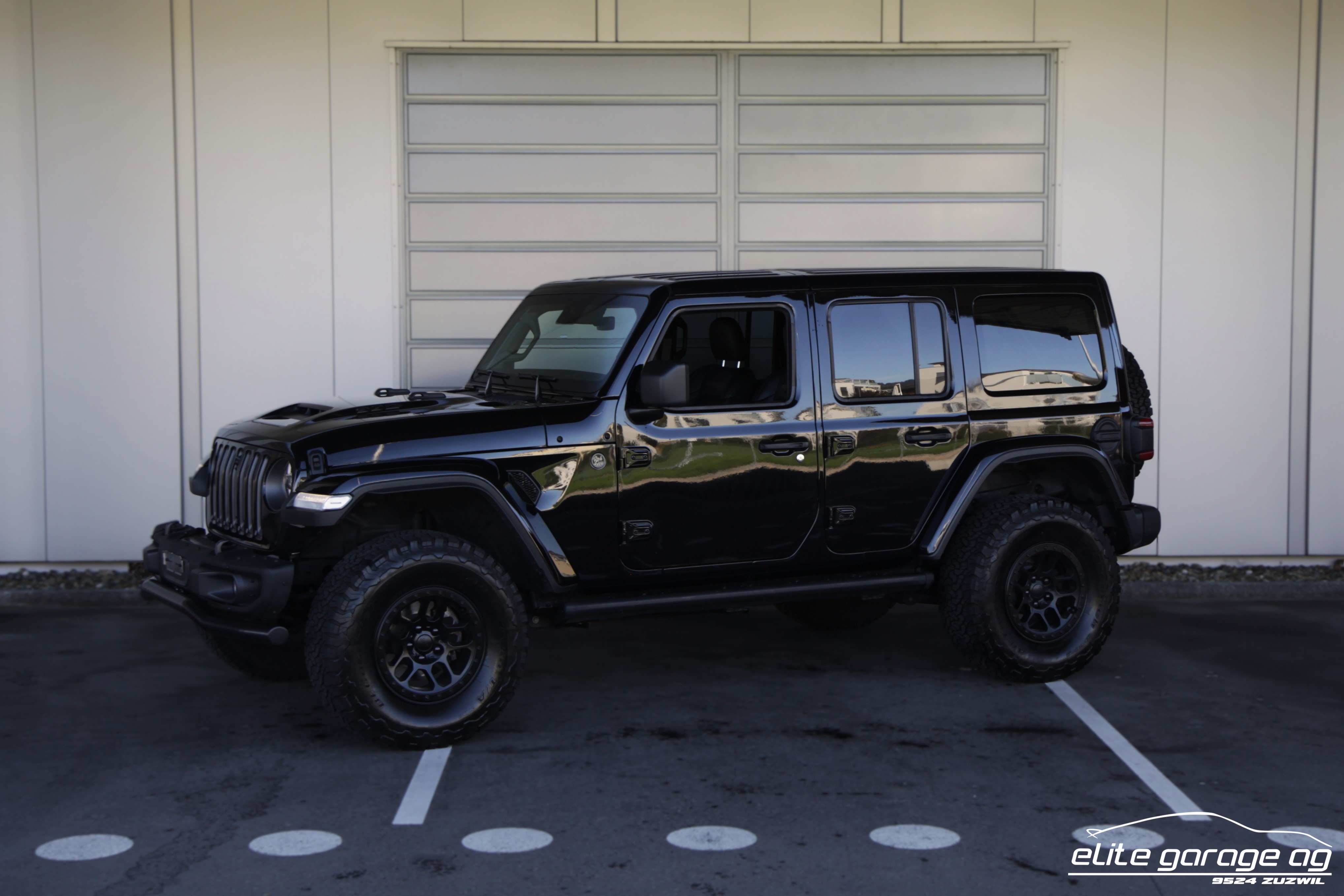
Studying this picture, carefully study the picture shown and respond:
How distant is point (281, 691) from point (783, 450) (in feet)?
8.75

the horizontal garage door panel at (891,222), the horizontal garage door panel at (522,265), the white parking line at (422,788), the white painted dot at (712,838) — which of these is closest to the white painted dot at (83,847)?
the white parking line at (422,788)

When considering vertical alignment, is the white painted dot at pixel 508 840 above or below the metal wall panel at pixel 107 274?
below

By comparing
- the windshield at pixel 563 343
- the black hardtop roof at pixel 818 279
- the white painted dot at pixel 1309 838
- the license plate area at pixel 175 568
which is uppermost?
the black hardtop roof at pixel 818 279

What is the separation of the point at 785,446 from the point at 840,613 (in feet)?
6.78

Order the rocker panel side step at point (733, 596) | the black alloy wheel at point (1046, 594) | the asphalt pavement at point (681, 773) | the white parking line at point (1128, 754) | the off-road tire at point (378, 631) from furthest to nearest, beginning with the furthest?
the black alloy wheel at point (1046, 594)
the rocker panel side step at point (733, 596)
the off-road tire at point (378, 631)
the white parking line at point (1128, 754)
the asphalt pavement at point (681, 773)

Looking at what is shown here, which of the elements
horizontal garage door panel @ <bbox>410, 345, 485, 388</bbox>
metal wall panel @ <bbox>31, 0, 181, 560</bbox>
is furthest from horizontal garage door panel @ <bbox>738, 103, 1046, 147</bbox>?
metal wall panel @ <bbox>31, 0, 181, 560</bbox>

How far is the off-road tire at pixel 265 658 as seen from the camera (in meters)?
6.68

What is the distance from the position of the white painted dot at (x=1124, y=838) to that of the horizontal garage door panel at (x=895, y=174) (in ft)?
19.8

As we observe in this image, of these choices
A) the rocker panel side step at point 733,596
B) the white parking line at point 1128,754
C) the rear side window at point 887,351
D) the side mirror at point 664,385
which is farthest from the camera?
the rear side window at point 887,351

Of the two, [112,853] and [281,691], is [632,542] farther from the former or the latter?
[112,853]

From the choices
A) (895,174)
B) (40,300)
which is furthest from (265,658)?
(895,174)

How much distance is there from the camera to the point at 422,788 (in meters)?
5.20

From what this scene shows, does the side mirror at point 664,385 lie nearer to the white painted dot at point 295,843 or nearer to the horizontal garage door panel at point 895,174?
the white painted dot at point 295,843

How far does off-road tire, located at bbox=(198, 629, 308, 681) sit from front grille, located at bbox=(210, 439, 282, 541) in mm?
698
